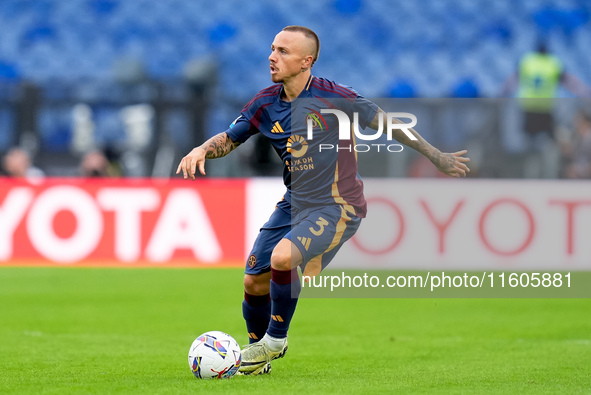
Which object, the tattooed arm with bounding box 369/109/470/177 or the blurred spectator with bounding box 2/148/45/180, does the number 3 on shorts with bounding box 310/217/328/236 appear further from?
the blurred spectator with bounding box 2/148/45/180

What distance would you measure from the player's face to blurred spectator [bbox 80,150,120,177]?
723cm

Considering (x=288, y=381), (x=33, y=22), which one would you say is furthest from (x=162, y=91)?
(x=288, y=381)

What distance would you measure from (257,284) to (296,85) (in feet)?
3.73

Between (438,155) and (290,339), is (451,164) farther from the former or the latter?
(290,339)

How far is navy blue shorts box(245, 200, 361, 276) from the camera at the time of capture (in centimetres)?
490

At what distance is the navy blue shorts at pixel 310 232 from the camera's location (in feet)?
16.1

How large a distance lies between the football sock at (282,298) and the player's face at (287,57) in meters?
1.07

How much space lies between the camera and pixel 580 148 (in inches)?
434

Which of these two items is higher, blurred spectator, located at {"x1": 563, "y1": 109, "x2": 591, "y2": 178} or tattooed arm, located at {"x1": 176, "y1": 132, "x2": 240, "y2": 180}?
tattooed arm, located at {"x1": 176, "y1": 132, "x2": 240, "y2": 180}

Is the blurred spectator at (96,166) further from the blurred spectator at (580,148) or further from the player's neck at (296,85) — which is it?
the player's neck at (296,85)

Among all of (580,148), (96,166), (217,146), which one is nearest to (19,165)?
(96,166)

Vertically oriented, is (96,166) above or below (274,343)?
above

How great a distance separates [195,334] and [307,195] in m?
2.36

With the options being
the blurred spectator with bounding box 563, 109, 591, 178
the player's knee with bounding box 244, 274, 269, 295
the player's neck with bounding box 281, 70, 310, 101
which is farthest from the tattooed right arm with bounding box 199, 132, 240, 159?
the blurred spectator with bounding box 563, 109, 591, 178
